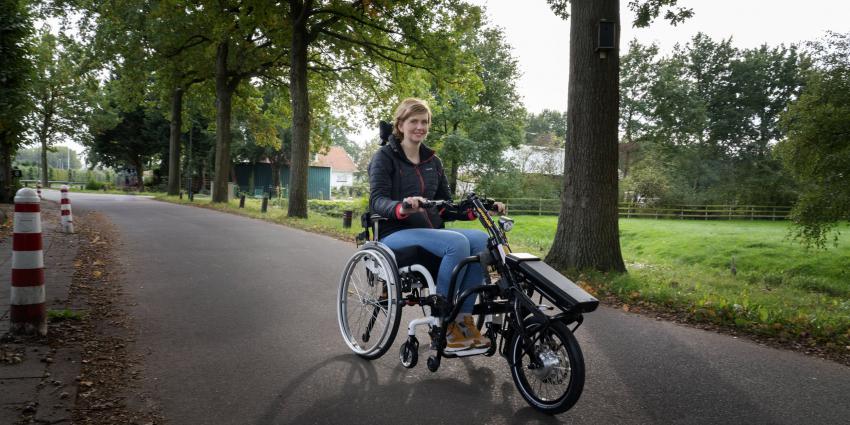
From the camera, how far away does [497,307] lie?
314 cm

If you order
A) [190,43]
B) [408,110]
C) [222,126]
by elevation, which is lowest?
[408,110]

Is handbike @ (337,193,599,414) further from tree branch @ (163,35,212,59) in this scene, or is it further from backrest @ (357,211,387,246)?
tree branch @ (163,35,212,59)

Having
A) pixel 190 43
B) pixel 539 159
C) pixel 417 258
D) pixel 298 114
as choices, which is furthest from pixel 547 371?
pixel 539 159

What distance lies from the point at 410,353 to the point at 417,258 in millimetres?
627

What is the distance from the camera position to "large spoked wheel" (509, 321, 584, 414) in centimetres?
263

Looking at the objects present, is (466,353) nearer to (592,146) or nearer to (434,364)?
(434,364)

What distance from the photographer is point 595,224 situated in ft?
22.9

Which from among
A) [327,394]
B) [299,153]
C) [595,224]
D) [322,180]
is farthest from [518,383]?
[322,180]

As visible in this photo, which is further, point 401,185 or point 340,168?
point 340,168

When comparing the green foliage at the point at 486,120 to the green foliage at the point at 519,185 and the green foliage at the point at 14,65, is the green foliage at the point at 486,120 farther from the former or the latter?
the green foliage at the point at 14,65

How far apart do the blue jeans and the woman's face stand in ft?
2.39

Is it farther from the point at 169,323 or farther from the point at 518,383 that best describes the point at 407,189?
the point at 169,323

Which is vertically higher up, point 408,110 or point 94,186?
point 408,110

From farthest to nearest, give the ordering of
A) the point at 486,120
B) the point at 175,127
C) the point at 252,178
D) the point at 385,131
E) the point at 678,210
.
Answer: the point at 252,178 < the point at 678,210 < the point at 486,120 < the point at 175,127 < the point at 385,131
